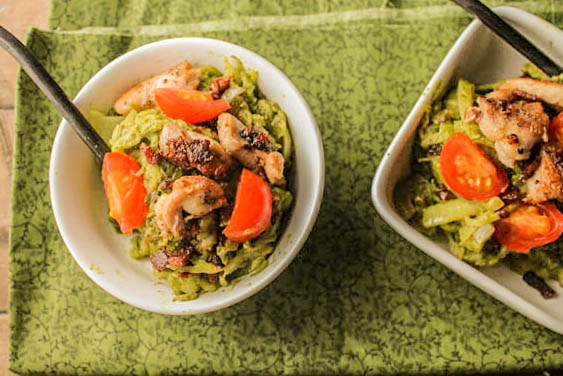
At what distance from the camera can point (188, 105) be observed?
1.78 meters

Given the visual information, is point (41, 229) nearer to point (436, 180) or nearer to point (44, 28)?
point (44, 28)

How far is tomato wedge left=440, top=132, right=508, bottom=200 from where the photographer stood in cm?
180

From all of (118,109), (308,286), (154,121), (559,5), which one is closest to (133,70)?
(118,109)

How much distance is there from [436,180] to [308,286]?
673mm

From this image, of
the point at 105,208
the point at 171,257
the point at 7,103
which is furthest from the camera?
the point at 7,103

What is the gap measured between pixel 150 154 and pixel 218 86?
0.32 metres

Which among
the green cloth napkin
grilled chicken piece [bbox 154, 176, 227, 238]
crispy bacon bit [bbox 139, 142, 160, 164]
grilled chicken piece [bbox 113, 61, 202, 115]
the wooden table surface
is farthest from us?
the wooden table surface

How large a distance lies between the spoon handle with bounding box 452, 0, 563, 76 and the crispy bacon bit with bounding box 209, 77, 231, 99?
2.74ft

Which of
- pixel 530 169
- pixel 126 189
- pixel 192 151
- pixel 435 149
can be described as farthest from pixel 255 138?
pixel 530 169

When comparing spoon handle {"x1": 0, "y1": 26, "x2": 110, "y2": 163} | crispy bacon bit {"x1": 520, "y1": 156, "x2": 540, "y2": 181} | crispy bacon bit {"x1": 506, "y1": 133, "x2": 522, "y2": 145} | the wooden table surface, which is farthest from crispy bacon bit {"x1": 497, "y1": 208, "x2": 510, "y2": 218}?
the wooden table surface

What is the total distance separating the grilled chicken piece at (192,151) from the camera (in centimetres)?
166

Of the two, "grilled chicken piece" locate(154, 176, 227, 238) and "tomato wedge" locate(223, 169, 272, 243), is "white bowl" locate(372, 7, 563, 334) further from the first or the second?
"grilled chicken piece" locate(154, 176, 227, 238)

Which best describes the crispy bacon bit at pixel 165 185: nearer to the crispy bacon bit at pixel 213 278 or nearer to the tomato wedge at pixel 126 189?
the tomato wedge at pixel 126 189

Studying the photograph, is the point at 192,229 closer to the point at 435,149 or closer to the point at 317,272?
the point at 317,272
